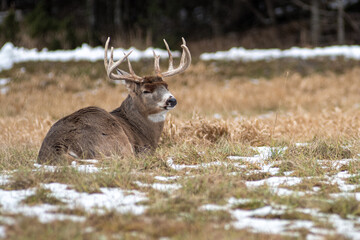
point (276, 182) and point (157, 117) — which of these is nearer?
point (276, 182)

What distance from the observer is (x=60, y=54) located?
19.3 meters

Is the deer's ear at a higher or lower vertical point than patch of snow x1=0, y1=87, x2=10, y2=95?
higher

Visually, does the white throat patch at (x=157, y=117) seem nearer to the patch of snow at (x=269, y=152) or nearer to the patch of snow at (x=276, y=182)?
the patch of snow at (x=269, y=152)

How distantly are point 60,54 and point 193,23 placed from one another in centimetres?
1600

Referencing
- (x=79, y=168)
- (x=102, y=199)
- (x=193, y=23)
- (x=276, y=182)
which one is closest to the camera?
(x=102, y=199)

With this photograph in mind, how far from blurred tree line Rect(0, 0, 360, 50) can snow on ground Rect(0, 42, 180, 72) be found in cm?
59

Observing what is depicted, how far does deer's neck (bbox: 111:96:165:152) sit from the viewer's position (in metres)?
6.23

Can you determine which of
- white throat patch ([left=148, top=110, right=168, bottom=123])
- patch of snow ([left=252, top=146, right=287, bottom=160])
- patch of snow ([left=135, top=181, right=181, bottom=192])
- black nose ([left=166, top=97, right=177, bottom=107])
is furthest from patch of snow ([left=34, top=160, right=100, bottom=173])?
patch of snow ([left=252, top=146, right=287, bottom=160])

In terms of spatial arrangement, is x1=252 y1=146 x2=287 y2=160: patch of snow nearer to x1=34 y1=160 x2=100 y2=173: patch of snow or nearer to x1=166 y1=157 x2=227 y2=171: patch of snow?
x1=166 y1=157 x2=227 y2=171: patch of snow

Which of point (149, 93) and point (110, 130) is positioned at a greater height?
point (149, 93)

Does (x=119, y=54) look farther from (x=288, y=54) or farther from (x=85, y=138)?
(x=85, y=138)

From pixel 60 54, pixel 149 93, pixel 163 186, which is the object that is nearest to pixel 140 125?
pixel 149 93

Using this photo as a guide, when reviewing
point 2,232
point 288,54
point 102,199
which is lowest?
point 288,54

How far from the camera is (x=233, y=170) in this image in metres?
4.91
